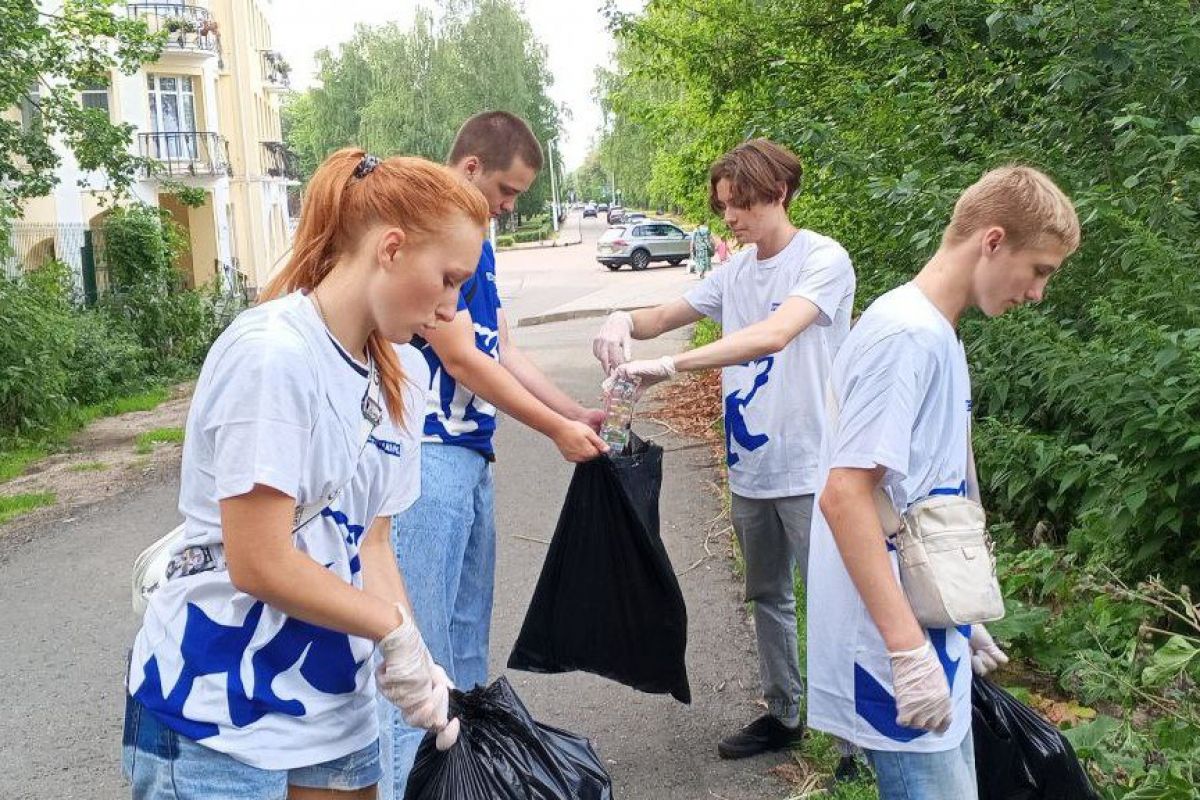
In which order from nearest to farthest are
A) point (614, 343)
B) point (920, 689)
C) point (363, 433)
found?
point (363, 433)
point (920, 689)
point (614, 343)

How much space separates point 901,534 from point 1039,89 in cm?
537

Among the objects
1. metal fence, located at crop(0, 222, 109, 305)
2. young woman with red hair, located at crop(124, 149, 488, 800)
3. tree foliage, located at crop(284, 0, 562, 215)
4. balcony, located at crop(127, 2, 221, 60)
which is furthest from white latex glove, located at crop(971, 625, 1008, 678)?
tree foliage, located at crop(284, 0, 562, 215)

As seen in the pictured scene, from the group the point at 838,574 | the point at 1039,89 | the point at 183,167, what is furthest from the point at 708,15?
the point at 183,167

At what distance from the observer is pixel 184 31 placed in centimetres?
3678

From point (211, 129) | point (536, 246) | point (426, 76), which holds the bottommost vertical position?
point (536, 246)

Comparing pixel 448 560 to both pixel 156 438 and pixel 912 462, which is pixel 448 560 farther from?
pixel 156 438

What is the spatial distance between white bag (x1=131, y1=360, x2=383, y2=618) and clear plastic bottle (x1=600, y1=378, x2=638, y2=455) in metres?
1.95

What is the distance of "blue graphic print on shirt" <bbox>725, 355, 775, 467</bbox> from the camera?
4227mm

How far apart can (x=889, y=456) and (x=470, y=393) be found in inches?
62.1

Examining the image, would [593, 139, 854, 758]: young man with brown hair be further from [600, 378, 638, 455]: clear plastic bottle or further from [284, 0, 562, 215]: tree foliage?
[284, 0, 562, 215]: tree foliage

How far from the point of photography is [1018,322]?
20.3 feet

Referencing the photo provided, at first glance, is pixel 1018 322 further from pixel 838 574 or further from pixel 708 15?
pixel 708 15

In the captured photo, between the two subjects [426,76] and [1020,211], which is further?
[426,76]

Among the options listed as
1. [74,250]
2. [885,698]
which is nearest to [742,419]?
[885,698]
